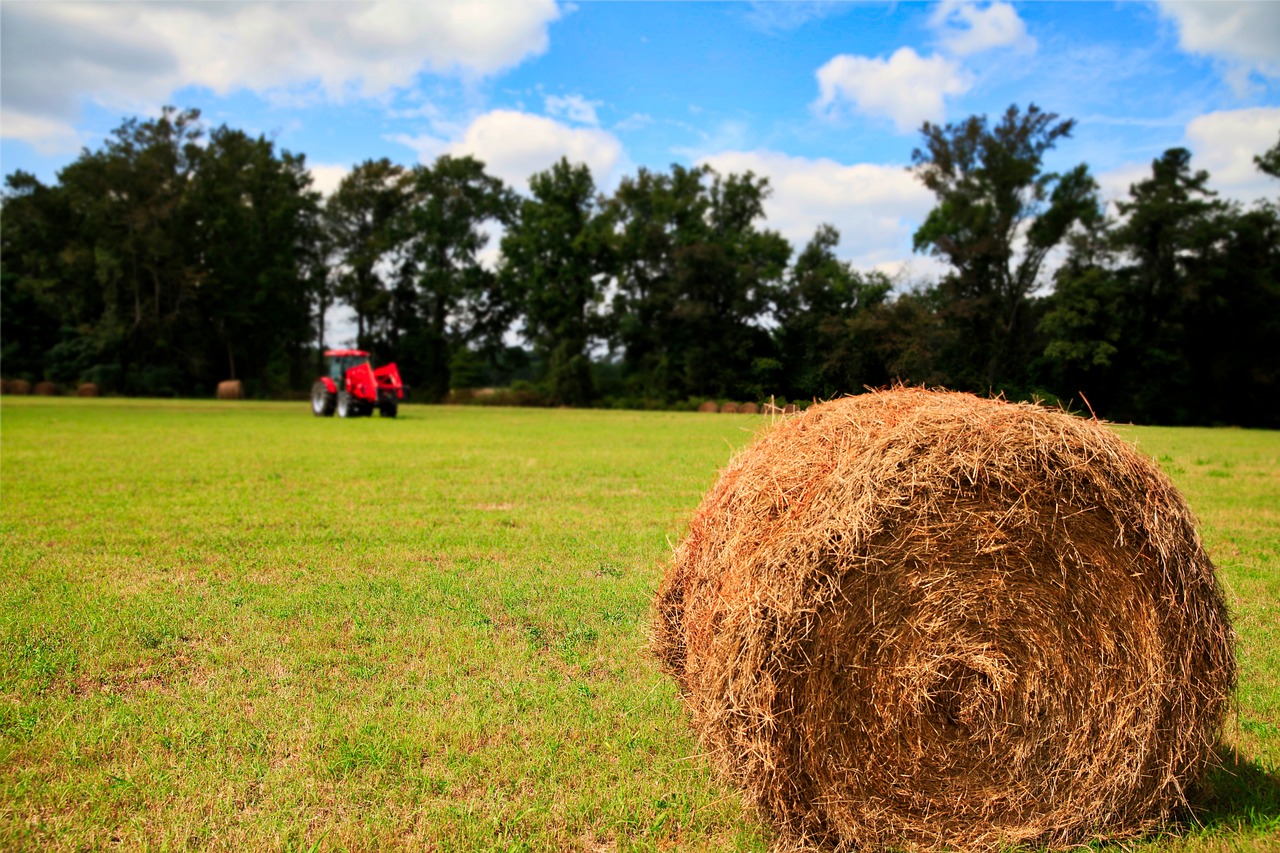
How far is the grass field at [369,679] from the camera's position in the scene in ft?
11.2

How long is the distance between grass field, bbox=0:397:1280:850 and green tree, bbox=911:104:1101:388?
2805 mm

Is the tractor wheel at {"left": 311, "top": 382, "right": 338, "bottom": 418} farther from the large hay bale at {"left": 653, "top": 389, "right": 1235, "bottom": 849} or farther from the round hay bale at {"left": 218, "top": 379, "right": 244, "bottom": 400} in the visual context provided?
the large hay bale at {"left": 653, "top": 389, "right": 1235, "bottom": 849}

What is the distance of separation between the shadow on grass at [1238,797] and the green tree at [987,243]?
3.34 m

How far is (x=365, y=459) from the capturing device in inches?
643

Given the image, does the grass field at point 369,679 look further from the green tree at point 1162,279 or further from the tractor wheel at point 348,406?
the tractor wheel at point 348,406

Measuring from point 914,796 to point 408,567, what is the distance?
5.26 metres

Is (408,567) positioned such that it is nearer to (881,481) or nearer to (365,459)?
(881,481)

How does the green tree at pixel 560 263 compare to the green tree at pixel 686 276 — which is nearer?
the green tree at pixel 686 276

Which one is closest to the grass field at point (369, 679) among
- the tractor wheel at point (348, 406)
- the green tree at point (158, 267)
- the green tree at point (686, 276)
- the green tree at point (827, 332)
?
the green tree at point (827, 332)

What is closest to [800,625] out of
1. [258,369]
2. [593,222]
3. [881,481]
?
[881,481]

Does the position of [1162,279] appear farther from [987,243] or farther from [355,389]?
[355,389]

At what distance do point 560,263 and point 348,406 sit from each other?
2892 cm

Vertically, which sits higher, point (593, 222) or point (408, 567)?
point (593, 222)

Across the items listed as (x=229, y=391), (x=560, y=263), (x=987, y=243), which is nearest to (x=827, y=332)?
(x=987, y=243)
